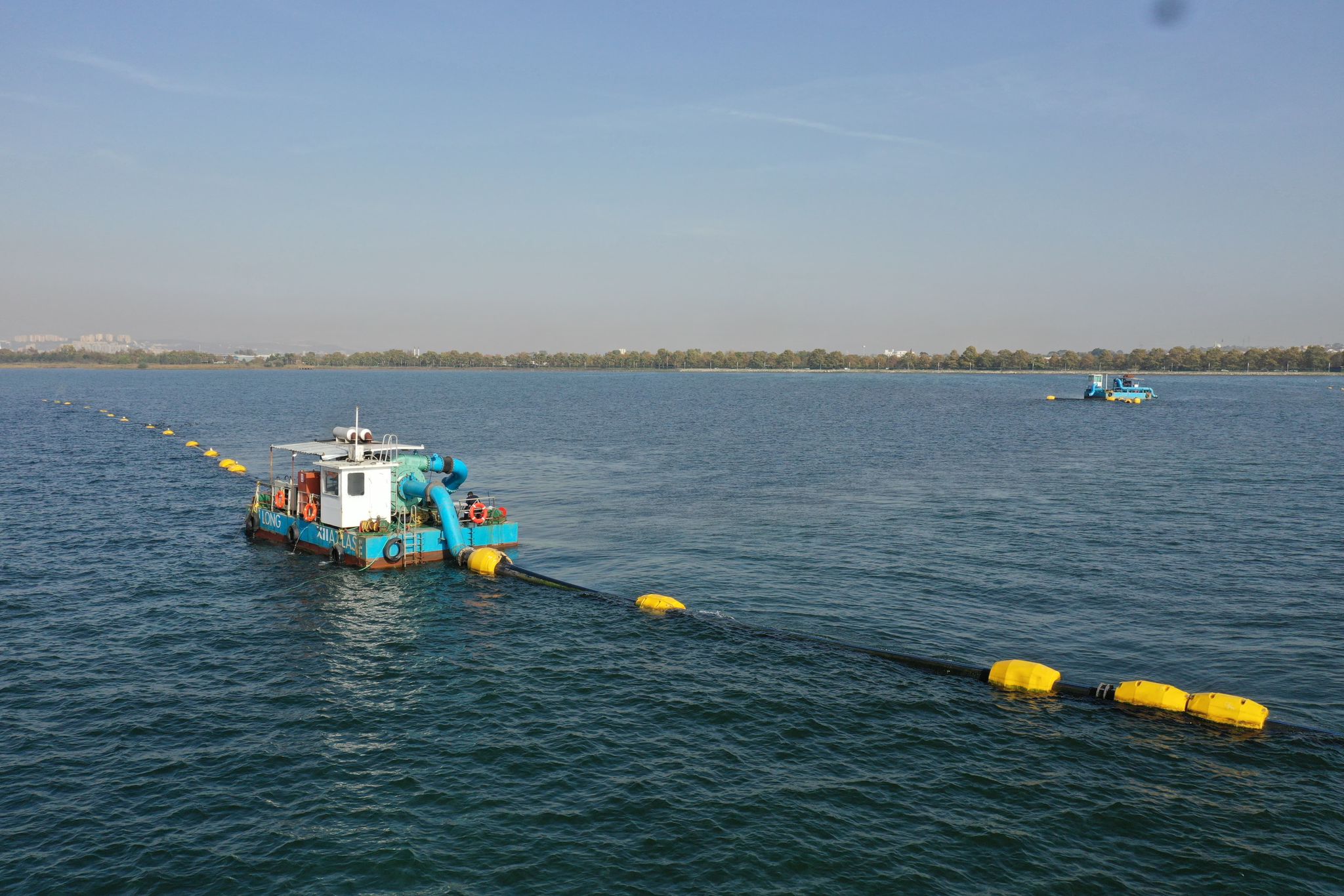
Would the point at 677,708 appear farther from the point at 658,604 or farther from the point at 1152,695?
the point at 1152,695

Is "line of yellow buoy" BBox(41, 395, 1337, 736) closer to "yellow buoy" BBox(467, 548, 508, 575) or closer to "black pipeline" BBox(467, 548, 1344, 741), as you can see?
"black pipeline" BBox(467, 548, 1344, 741)

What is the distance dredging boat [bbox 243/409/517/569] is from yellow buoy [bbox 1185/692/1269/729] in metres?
35.5

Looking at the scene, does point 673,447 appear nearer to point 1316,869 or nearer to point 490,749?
point 490,749

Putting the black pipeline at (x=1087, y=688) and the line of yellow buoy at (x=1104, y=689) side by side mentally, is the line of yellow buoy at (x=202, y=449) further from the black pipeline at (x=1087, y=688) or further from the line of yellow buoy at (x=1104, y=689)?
the line of yellow buoy at (x=1104, y=689)

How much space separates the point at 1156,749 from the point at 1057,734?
9.89 feet

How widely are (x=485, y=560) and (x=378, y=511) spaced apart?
7.61 m

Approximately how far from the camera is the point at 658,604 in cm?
4372

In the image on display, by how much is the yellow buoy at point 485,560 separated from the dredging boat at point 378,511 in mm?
354

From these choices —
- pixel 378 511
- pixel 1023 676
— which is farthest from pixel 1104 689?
pixel 378 511

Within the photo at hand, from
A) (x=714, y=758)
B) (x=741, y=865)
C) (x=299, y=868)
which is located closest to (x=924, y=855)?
(x=741, y=865)

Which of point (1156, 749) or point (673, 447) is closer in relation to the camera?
point (1156, 749)

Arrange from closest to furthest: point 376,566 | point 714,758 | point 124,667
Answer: point 714,758, point 124,667, point 376,566

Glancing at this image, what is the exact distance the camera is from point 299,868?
22.5 m

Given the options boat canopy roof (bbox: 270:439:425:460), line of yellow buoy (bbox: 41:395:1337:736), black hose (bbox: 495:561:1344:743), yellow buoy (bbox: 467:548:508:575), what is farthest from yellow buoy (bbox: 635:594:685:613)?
boat canopy roof (bbox: 270:439:425:460)
